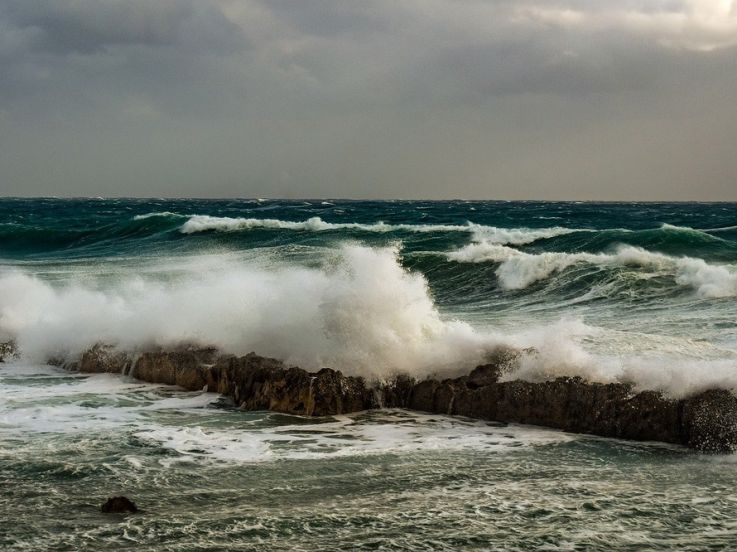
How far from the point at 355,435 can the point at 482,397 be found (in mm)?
1499

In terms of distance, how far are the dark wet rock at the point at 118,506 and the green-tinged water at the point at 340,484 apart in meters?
0.11

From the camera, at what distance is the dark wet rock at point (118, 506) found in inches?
249

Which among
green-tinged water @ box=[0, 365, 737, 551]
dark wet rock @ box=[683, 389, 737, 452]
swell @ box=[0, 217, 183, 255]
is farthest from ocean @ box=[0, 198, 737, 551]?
swell @ box=[0, 217, 183, 255]

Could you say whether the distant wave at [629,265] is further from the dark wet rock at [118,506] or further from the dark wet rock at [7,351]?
the dark wet rock at [118,506]

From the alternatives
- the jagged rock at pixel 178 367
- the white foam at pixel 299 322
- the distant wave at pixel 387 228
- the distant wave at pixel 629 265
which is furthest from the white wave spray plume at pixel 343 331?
the distant wave at pixel 387 228

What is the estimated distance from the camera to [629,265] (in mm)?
20578

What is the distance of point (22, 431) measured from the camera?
8.79m

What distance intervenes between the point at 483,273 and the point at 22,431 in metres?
14.9

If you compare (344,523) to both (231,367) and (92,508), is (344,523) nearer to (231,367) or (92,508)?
(92,508)

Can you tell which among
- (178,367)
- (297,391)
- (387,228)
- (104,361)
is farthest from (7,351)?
(387,228)

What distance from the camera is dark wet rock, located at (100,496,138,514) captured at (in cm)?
632

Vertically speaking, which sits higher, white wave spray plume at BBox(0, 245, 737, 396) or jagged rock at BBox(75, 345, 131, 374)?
white wave spray plume at BBox(0, 245, 737, 396)

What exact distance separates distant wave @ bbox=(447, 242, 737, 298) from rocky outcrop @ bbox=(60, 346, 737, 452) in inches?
346

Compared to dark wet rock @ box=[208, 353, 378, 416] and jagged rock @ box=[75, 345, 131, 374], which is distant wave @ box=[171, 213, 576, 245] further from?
dark wet rock @ box=[208, 353, 378, 416]
